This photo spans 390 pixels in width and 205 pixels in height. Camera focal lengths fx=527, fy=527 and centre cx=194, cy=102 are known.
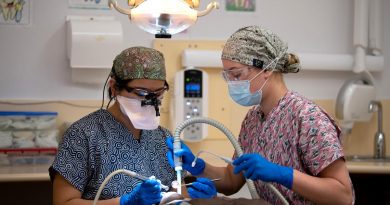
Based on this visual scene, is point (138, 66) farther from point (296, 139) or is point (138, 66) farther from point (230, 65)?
point (296, 139)

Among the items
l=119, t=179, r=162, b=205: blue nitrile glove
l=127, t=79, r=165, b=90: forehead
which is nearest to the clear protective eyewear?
l=127, t=79, r=165, b=90: forehead

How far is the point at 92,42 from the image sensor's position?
120 inches

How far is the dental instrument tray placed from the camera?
9.45ft

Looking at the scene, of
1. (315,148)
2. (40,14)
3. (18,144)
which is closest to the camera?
(315,148)

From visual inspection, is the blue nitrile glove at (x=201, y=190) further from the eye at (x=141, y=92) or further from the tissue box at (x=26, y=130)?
the tissue box at (x=26, y=130)

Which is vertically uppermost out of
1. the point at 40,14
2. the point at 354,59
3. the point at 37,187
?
the point at 40,14

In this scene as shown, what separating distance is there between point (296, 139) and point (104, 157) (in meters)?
0.69

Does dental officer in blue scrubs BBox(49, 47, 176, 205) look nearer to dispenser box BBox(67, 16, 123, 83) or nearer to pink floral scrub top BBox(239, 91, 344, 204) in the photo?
pink floral scrub top BBox(239, 91, 344, 204)

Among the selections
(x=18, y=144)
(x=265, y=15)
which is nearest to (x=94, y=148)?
(x=18, y=144)

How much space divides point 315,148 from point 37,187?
2001 mm

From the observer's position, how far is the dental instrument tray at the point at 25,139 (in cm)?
288

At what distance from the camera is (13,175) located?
251cm

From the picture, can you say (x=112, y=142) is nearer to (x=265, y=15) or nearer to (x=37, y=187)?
(x=37, y=187)

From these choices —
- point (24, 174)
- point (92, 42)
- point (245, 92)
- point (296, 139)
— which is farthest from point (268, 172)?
point (92, 42)
